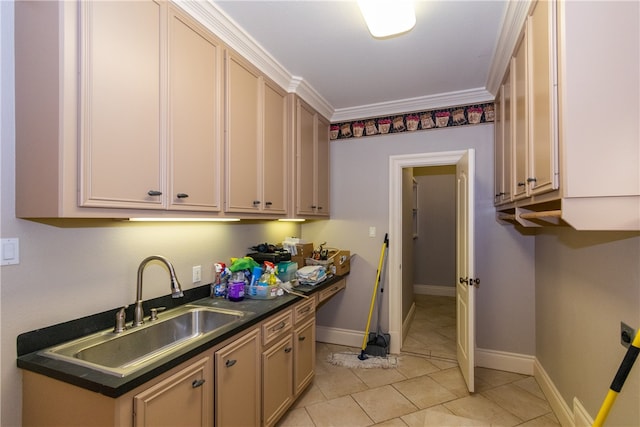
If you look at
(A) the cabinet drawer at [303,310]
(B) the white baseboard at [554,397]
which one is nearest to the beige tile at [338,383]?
(A) the cabinet drawer at [303,310]

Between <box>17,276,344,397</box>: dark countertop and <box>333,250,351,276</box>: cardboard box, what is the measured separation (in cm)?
117

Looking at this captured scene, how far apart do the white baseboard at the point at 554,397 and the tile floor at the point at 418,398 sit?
50 mm

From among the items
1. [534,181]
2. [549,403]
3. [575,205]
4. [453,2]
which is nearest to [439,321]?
[549,403]

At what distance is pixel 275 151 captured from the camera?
249cm

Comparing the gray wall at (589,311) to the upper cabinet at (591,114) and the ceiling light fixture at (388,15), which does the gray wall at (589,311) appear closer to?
the upper cabinet at (591,114)

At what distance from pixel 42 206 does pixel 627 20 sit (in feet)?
7.54

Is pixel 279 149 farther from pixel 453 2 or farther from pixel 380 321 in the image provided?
pixel 380 321

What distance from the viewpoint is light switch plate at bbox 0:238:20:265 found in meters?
1.24

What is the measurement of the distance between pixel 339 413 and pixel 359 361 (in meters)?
0.82

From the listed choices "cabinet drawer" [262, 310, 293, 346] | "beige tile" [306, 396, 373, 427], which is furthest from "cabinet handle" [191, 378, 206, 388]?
"beige tile" [306, 396, 373, 427]

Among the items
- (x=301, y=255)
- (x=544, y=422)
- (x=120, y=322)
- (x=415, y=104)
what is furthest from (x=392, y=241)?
(x=120, y=322)

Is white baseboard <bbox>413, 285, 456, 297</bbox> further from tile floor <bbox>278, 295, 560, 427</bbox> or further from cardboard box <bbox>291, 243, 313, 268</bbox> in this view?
cardboard box <bbox>291, 243, 313, 268</bbox>

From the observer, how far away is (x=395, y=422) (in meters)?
2.15

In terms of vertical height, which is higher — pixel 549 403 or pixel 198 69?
pixel 198 69
